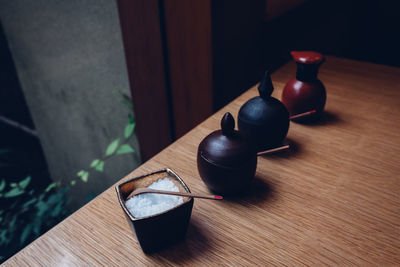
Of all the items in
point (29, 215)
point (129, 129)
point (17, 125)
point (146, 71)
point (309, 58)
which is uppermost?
point (309, 58)

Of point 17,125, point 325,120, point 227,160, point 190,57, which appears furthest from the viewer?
point 17,125

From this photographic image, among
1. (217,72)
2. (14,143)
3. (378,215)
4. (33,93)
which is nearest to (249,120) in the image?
(378,215)

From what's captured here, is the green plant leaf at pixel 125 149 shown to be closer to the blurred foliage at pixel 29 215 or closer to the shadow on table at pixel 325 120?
the blurred foliage at pixel 29 215

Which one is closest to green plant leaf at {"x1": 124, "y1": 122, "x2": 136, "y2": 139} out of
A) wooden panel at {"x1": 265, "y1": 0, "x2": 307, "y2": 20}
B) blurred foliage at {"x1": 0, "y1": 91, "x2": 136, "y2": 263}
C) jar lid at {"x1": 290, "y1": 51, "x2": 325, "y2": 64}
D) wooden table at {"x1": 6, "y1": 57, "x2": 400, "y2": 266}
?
blurred foliage at {"x1": 0, "y1": 91, "x2": 136, "y2": 263}

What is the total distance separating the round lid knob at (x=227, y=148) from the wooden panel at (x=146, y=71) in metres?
1.23

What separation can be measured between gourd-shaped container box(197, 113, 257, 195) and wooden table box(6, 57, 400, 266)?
0.07 m

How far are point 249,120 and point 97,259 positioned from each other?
69 centimetres

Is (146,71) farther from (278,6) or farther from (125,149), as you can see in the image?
(278,6)

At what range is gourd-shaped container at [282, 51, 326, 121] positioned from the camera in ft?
4.52

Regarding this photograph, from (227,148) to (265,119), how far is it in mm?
A: 266

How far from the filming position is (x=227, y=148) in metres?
1.01

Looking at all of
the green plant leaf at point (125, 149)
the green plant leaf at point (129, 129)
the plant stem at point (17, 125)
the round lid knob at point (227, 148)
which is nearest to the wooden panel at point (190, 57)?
the green plant leaf at point (129, 129)

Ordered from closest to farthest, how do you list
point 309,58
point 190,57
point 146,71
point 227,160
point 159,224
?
1. point 159,224
2. point 227,160
3. point 309,58
4. point 190,57
5. point 146,71

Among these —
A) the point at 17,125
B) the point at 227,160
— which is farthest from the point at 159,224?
the point at 17,125
